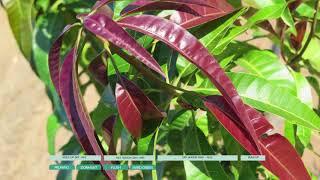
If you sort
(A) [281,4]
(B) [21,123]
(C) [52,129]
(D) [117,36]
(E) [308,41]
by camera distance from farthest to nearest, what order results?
(B) [21,123], (C) [52,129], (E) [308,41], (A) [281,4], (D) [117,36]

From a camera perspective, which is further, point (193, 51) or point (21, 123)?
point (21, 123)

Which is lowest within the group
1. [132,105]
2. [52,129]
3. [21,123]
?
[21,123]

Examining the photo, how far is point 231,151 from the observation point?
728mm

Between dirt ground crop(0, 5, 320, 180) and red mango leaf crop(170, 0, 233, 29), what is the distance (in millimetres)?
2136

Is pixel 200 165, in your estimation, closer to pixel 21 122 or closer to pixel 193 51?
Answer: pixel 193 51

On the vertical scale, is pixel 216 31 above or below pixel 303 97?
above

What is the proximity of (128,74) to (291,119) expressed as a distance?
8.8 inches

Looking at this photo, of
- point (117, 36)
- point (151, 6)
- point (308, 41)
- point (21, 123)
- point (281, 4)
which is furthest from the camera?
point (21, 123)

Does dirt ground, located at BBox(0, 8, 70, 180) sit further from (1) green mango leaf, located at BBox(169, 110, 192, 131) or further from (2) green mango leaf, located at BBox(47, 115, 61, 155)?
(1) green mango leaf, located at BBox(169, 110, 192, 131)

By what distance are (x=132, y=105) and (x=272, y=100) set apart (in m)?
0.19

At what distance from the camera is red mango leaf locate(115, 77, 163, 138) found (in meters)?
0.59

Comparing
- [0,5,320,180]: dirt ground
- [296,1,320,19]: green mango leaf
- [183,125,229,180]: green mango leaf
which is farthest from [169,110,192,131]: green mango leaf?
[0,5,320,180]: dirt ground

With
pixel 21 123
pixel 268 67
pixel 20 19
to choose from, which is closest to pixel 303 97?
pixel 268 67

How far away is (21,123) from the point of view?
3.08 m
